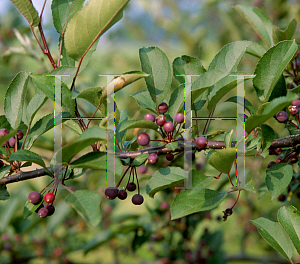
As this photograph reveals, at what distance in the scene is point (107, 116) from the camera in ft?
3.15

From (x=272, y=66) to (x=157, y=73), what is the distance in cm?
36

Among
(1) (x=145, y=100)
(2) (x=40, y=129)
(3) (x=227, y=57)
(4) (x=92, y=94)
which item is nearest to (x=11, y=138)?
(2) (x=40, y=129)

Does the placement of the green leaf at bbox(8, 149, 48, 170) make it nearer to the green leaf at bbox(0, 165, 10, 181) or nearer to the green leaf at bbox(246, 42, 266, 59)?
the green leaf at bbox(0, 165, 10, 181)

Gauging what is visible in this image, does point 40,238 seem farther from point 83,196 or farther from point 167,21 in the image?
point 167,21

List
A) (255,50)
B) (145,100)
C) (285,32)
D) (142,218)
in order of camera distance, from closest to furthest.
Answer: (145,100)
(285,32)
(255,50)
(142,218)

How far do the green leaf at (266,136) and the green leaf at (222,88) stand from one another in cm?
15

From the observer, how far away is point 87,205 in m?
0.80

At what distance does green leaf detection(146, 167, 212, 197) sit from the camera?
859 millimetres

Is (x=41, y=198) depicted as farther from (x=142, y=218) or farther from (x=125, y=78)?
(x=142, y=218)

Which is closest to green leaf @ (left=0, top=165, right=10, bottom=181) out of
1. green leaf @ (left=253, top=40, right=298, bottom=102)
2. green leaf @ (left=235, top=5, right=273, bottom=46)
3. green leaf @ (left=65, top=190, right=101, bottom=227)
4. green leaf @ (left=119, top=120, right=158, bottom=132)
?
green leaf @ (left=65, top=190, right=101, bottom=227)

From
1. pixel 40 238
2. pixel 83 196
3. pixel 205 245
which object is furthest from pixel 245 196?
pixel 83 196

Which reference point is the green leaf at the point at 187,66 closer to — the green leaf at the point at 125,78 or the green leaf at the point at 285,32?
the green leaf at the point at 125,78

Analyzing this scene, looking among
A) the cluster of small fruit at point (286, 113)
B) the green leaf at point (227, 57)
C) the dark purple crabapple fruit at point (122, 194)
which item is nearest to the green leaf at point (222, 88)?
the green leaf at point (227, 57)

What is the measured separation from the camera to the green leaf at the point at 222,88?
0.91 meters
